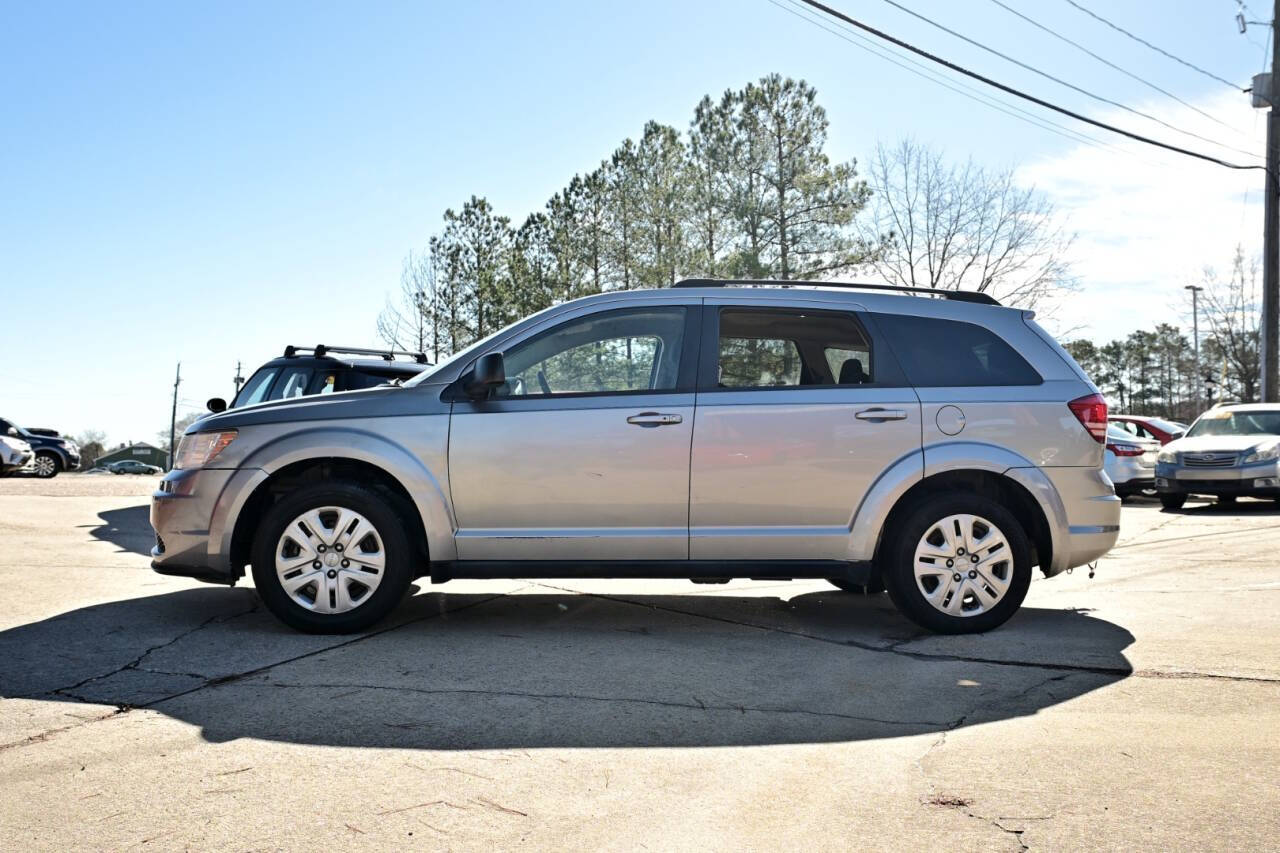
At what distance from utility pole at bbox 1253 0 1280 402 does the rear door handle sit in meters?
18.4

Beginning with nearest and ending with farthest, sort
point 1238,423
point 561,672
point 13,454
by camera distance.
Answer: point 561,672, point 1238,423, point 13,454

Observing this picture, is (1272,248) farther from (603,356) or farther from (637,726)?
(637,726)

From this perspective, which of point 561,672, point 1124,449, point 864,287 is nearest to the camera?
point 561,672

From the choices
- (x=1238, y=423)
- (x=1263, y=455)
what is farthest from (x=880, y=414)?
(x=1238, y=423)

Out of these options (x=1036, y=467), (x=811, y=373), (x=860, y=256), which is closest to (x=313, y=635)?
(x=811, y=373)

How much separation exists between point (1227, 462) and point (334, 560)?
50.4 ft

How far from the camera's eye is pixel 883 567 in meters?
6.23

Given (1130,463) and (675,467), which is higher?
(675,467)

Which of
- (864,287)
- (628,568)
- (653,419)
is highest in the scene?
(864,287)

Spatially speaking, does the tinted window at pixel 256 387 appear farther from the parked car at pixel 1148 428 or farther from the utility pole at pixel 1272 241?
the utility pole at pixel 1272 241

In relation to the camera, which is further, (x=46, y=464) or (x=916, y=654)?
(x=46, y=464)

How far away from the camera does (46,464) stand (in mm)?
27578

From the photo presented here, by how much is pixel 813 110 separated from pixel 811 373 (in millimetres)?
33773

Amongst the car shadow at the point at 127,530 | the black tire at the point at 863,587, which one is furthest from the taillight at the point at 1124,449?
the car shadow at the point at 127,530
